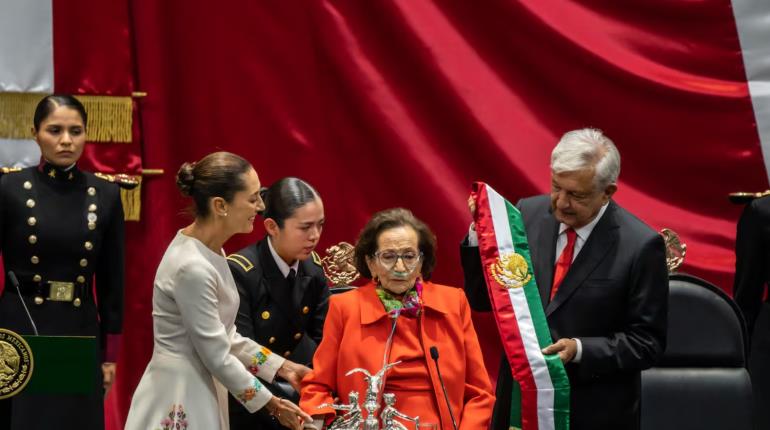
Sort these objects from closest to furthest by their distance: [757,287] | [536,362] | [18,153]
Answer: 1. [536,362]
2. [757,287]
3. [18,153]

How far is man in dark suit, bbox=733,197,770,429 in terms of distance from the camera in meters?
4.34

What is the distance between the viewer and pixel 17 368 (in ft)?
10.8

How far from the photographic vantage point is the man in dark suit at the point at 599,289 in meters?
3.26

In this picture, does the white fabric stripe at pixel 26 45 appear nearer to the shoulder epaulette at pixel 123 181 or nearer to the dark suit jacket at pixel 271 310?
the shoulder epaulette at pixel 123 181

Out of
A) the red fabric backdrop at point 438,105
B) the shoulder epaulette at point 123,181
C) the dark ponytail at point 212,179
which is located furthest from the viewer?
the red fabric backdrop at point 438,105

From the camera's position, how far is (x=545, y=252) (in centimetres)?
338

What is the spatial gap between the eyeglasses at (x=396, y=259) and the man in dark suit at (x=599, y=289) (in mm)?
346

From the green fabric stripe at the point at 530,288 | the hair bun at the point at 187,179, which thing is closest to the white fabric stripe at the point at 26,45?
the hair bun at the point at 187,179

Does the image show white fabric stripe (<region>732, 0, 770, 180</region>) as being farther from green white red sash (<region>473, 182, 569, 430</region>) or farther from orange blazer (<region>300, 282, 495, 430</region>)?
orange blazer (<region>300, 282, 495, 430</region>)

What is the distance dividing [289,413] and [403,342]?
1.27 feet

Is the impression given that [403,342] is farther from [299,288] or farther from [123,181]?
[123,181]

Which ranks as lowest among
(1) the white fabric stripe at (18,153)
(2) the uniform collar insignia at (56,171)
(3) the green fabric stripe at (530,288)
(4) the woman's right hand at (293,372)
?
(4) the woman's right hand at (293,372)

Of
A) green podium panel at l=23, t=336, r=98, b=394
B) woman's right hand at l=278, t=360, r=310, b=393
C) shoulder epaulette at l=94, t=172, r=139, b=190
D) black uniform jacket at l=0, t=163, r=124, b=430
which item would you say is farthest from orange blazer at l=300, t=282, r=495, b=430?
shoulder epaulette at l=94, t=172, r=139, b=190

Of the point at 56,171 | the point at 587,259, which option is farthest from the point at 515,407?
the point at 56,171
